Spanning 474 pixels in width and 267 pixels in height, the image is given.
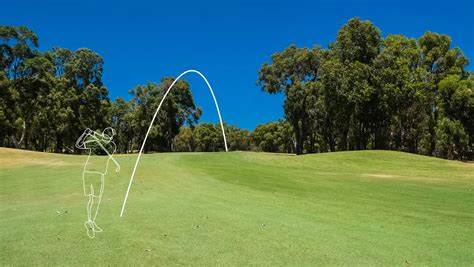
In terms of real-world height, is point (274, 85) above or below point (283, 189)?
above

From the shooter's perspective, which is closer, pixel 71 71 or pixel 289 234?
pixel 289 234

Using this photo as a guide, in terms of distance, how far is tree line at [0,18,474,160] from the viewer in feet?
151

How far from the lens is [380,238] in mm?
7961

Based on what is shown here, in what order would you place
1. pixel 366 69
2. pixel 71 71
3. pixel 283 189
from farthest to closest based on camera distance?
pixel 71 71
pixel 366 69
pixel 283 189

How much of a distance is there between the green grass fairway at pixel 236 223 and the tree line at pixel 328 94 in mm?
29961

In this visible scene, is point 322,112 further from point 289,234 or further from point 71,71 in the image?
point 289,234

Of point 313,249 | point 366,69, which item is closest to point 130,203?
point 313,249

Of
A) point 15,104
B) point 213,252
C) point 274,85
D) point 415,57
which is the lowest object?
point 213,252

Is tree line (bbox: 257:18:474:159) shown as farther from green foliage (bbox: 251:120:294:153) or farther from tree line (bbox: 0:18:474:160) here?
green foliage (bbox: 251:120:294:153)

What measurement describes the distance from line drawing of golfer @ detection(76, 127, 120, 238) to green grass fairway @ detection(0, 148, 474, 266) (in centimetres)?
27

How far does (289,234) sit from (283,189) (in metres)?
8.29

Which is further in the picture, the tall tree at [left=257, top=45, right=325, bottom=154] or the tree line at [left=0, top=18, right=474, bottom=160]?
the tall tree at [left=257, top=45, right=325, bottom=154]

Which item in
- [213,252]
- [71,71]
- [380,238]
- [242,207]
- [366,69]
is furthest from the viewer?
[71,71]

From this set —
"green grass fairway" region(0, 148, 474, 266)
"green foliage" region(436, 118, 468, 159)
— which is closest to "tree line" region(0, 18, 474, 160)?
"green foliage" region(436, 118, 468, 159)
